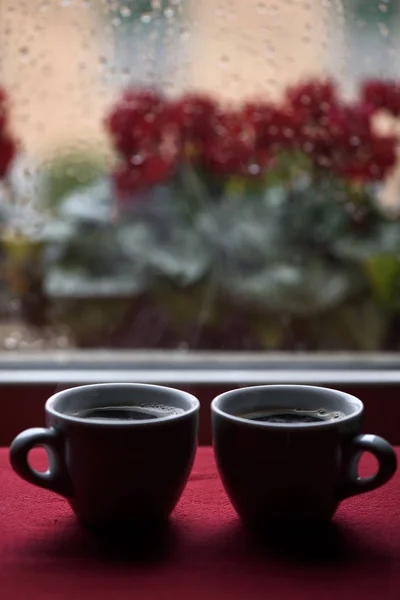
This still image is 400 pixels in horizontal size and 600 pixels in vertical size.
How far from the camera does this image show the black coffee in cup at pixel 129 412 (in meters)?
0.59

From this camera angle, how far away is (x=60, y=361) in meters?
1.15

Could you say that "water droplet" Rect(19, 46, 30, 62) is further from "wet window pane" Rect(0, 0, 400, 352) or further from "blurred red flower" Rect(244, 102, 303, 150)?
"blurred red flower" Rect(244, 102, 303, 150)

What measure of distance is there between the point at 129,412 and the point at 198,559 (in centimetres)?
14

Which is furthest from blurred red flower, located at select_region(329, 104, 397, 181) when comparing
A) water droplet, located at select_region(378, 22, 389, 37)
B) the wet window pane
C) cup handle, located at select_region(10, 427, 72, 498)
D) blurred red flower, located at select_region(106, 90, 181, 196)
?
cup handle, located at select_region(10, 427, 72, 498)

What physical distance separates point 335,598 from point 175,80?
0.89m

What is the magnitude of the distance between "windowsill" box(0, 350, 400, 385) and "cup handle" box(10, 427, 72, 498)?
482 millimetres

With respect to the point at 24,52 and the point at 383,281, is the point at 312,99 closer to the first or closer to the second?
the point at 383,281

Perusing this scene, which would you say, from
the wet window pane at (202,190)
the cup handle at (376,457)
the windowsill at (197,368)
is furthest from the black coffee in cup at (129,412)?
the wet window pane at (202,190)

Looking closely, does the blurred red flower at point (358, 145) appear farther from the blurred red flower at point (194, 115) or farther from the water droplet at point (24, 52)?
the water droplet at point (24, 52)

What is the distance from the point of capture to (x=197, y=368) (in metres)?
1.11

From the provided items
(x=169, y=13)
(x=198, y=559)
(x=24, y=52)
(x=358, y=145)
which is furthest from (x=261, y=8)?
(x=198, y=559)

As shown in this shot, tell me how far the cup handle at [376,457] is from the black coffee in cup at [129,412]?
14 cm

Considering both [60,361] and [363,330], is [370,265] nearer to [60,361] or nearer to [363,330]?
[363,330]

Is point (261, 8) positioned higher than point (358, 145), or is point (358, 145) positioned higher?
point (261, 8)
